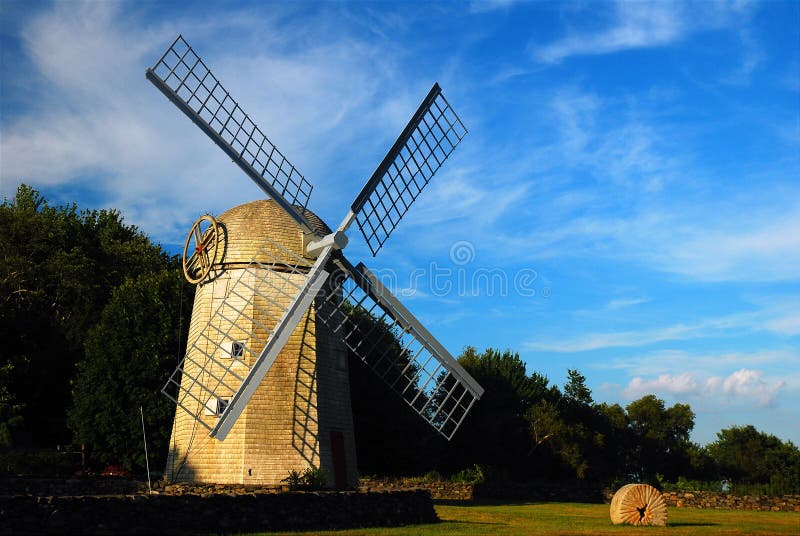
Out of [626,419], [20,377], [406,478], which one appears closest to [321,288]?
[406,478]

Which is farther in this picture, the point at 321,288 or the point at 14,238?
the point at 14,238

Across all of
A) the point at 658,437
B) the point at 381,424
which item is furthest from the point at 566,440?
the point at 658,437

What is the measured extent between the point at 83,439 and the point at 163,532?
15.6m

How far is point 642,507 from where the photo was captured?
1870 cm

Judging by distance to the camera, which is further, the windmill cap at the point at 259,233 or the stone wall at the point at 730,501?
the stone wall at the point at 730,501

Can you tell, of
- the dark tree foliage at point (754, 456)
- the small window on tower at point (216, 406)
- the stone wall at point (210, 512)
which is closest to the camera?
the stone wall at point (210, 512)

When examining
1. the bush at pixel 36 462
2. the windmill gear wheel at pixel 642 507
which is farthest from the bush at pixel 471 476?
the bush at pixel 36 462

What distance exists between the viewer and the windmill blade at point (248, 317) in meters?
20.2

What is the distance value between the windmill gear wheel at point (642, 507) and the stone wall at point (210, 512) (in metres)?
4.93

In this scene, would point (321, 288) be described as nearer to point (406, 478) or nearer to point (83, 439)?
point (83, 439)

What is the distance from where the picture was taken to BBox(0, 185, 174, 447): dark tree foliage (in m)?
33.0

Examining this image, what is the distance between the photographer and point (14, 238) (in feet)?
127

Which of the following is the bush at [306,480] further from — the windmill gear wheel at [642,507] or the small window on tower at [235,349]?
the windmill gear wheel at [642,507]

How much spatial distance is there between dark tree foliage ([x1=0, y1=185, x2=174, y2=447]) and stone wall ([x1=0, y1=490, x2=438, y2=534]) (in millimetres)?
14941
